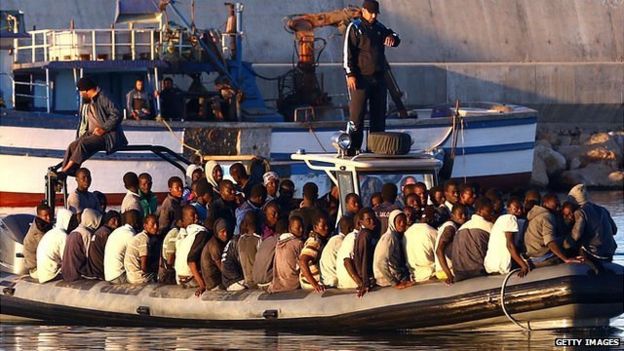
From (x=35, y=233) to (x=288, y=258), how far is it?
3.38 meters

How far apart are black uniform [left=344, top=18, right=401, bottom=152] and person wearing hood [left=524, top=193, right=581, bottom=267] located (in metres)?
3.63

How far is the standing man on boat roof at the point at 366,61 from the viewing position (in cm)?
2139

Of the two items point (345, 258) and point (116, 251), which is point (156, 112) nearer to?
point (116, 251)

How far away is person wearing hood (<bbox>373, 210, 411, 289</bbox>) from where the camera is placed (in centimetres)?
1841

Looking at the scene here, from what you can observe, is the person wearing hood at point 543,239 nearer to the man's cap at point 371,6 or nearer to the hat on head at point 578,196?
the hat on head at point 578,196

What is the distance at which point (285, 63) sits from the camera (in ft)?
150

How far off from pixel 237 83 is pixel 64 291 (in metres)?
16.5

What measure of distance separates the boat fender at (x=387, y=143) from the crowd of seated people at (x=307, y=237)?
0.40 m

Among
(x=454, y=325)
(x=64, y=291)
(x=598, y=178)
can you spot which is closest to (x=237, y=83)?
(x=598, y=178)

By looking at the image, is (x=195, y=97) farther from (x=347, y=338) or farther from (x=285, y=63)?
(x=347, y=338)

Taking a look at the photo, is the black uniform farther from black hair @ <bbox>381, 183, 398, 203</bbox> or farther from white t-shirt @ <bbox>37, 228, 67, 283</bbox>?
white t-shirt @ <bbox>37, 228, 67, 283</bbox>

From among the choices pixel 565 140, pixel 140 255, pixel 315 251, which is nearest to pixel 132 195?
pixel 140 255

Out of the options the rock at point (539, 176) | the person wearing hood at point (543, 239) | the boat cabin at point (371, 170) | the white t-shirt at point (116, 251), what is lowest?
the rock at point (539, 176)

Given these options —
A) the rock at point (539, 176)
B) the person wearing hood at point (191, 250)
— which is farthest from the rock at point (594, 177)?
the person wearing hood at point (191, 250)
